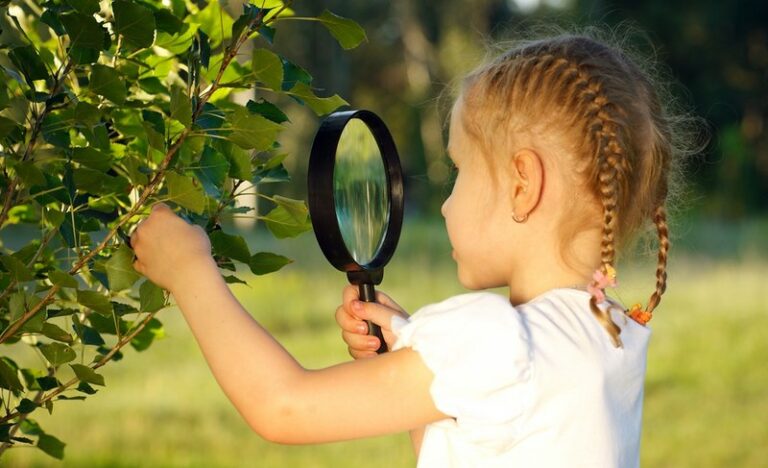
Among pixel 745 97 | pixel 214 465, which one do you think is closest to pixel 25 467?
pixel 214 465

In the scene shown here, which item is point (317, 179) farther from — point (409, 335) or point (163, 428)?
point (163, 428)

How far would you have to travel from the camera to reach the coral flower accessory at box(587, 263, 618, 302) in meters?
1.43

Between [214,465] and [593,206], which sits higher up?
[593,206]

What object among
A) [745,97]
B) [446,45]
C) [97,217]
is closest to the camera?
[97,217]

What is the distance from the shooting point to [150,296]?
4.85ft

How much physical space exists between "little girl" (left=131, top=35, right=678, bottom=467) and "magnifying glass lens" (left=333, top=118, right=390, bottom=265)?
9 centimetres

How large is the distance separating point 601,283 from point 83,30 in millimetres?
727

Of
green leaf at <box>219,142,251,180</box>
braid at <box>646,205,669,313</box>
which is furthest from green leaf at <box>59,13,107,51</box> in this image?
braid at <box>646,205,669,313</box>

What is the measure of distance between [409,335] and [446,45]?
63.6 ft

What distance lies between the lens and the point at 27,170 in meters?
1.33

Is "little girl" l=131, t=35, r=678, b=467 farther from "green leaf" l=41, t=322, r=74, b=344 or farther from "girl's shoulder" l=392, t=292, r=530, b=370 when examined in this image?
"green leaf" l=41, t=322, r=74, b=344

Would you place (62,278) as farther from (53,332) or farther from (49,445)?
(49,445)

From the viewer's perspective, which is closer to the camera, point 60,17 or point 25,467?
point 60,17

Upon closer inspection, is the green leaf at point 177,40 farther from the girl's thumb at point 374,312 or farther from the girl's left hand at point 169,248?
the girl's thumb at point 374,312
